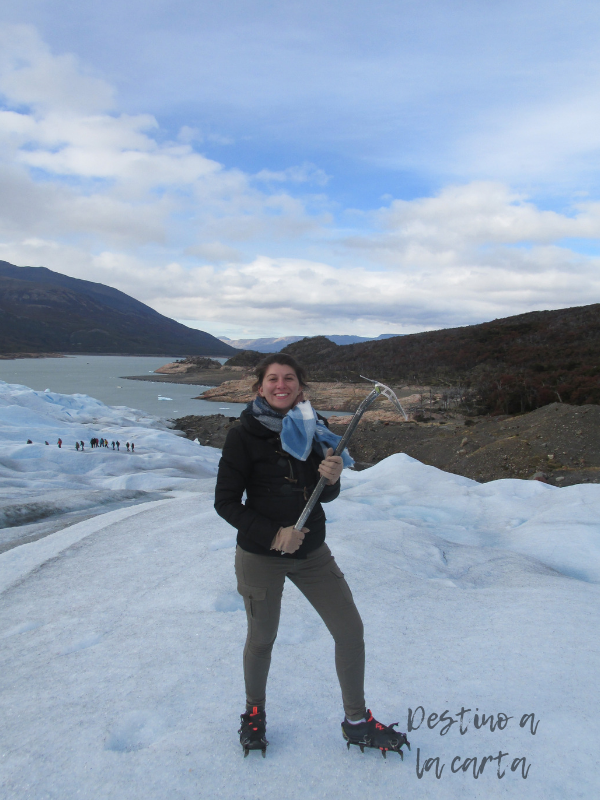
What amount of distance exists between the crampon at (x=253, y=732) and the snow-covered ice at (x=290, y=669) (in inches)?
2.4

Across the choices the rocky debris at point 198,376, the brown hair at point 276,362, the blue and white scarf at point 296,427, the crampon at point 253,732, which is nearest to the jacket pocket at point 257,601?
the crampon at point 253,732

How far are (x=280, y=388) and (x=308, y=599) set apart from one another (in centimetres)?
98

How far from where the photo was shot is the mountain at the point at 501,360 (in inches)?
1368

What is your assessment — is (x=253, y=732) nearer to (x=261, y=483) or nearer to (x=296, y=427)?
(x=261, y=483)

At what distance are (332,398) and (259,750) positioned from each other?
53.7 meters

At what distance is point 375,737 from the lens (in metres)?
2.13

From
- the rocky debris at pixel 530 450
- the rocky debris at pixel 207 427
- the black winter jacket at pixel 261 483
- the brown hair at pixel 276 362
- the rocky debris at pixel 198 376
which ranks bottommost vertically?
the rocky debris at pixel 207 427

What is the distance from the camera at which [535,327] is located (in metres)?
67.4

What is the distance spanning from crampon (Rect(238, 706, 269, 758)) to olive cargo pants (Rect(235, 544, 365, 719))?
0.16 ft

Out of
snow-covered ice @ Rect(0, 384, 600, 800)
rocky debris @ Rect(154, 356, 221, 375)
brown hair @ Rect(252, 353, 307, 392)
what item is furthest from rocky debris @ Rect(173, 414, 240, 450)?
rocky debris @ Rect(154, 356, 221, 375)

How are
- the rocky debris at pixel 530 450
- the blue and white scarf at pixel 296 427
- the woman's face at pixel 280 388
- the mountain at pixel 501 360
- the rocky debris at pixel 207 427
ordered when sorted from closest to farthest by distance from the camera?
the blue and white scarf at pixel 296 427
the woman's face at pixel 280 388
the rocky debris at pixel 530 450
the rocky debris at pixel 207 427
the mountain at pixel 501 360

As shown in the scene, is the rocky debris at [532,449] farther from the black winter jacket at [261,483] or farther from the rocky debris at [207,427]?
the black winter jacket at [261,483]

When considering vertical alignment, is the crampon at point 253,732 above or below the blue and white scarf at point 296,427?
below

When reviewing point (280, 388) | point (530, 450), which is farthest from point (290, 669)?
point (530, 450)
